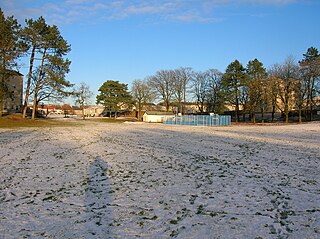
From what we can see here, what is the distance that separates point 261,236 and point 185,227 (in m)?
1.24

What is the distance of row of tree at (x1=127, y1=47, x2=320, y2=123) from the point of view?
46469 millimetres

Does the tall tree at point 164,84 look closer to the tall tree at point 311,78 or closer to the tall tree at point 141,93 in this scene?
the tall tree at point 141,93

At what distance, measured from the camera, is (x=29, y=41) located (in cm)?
3541

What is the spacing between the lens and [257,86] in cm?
4941

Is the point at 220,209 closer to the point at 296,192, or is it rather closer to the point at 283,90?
the point at 296,192

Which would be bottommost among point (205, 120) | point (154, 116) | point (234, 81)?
point (205, 120)

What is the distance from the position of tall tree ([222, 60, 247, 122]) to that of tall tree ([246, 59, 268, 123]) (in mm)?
1928

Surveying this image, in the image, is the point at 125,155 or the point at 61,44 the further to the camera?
the point at 61,44

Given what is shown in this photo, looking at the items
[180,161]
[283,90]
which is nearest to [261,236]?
[180,161]

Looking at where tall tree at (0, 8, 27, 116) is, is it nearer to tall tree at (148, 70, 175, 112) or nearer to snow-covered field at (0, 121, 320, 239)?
snow-covered field at (0, 121, 320, 239)

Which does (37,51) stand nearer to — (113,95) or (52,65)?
(52,65)

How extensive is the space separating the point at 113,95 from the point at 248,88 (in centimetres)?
3803

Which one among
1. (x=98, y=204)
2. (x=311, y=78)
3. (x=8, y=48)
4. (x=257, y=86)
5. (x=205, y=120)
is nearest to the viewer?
(x=98, y=204)

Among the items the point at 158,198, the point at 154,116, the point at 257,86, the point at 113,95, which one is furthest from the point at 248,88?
the point at 158,198
